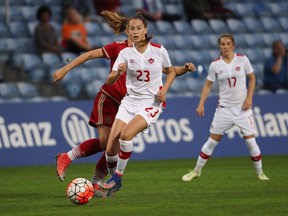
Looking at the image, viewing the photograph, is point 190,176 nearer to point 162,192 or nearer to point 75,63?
point 162,192

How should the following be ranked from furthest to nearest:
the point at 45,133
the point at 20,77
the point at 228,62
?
1. the point at 20,77
2. the point at 45,133
3. the point at 228,62

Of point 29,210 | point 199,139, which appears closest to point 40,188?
point 29,210

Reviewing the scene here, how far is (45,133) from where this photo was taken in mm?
17281

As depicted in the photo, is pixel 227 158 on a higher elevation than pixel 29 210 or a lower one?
lower

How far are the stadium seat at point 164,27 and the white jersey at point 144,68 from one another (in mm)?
10784

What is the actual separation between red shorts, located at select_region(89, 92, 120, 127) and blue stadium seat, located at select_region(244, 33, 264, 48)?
11263 mm

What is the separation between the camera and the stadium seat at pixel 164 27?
21.8 metres

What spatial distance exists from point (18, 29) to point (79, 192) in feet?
33.8

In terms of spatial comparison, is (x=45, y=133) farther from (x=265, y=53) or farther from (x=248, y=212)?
(x=248, y=212)

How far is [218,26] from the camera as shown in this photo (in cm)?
2261

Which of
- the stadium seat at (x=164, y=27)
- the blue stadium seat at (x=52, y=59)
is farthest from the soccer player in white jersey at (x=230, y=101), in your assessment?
the stadium seat at (x=164, y=27)

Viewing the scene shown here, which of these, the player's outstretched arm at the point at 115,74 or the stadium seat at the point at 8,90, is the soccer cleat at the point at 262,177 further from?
the stadium seat at the point at 8,90

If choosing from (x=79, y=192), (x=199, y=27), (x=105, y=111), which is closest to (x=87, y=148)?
(x=105, y=111)

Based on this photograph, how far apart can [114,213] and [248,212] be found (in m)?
1.27
